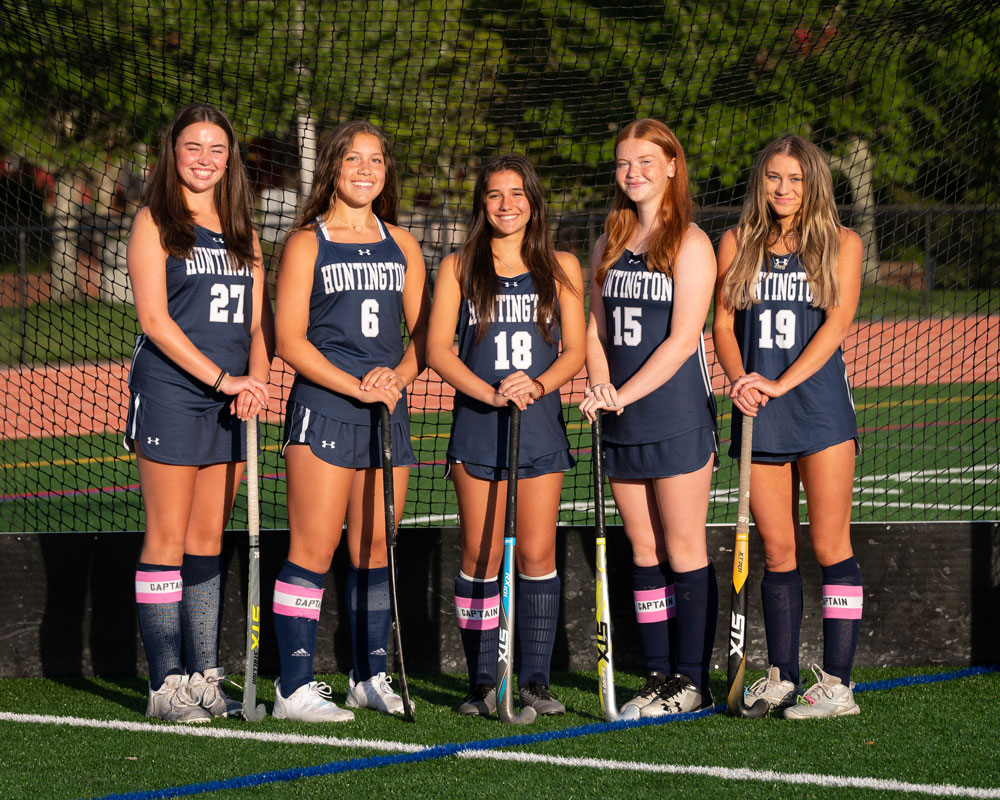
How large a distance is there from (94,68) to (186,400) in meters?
2.08

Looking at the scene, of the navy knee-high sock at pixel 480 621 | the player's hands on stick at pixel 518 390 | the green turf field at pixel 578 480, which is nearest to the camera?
the player's hands on stick at pixel 518 390

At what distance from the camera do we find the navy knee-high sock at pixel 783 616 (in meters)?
4.11

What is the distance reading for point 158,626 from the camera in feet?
13.3

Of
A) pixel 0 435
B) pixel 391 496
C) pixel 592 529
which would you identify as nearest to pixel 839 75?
pixel 592 529

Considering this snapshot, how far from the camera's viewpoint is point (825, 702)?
159 inches

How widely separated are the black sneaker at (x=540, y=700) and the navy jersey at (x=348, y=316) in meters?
0.99

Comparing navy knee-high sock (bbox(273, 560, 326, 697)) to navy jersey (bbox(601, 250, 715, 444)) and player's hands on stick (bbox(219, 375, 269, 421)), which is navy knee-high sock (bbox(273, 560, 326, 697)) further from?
navy jersey (bbox(601, 250, 715, 444))

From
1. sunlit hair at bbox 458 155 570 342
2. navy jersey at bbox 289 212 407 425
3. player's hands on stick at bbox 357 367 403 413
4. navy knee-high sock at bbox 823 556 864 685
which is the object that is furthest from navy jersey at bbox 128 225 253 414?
navy knee-high sock at bbox 823 556 864 685

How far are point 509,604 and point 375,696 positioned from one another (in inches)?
22.9

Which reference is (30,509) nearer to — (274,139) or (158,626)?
(274,139)

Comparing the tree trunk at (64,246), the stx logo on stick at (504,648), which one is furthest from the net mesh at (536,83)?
the stx logo on stick at (504,648)

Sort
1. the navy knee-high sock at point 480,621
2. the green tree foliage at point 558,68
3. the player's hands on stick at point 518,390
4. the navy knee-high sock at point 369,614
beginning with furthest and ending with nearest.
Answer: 1. the green tree foliage at point 558,68
2. the navy knee-high sock at point 369,614
3. the navy knee-high sock at point 480,621
4. the player's hands on stick at point 518,390

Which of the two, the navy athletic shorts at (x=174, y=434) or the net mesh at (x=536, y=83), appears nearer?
the navy athletic shorts at (x=174, y=434)

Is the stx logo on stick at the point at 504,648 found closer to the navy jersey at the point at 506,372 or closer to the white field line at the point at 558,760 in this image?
the white field line at the point at 558,760
